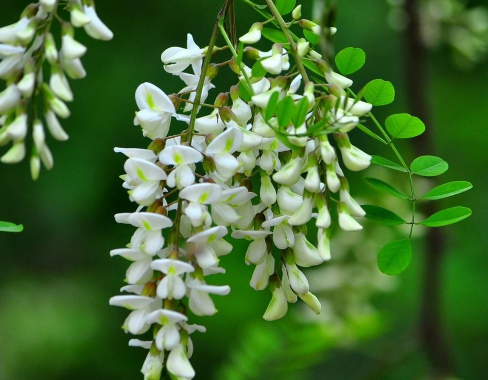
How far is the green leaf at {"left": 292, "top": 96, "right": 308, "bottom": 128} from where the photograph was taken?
64 centimetres

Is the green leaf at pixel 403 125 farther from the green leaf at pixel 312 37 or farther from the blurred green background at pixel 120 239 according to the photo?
the blurred green background at pixel 120 239

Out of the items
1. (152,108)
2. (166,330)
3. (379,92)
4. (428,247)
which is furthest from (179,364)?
(428,247)

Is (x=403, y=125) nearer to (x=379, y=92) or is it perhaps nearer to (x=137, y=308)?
(x=379, y=92)

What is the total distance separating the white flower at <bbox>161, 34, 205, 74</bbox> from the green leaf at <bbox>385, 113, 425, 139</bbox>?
0.68 ft

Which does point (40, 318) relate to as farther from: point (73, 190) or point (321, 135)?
point (321, 135)

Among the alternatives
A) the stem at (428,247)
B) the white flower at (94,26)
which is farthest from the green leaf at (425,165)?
the stem at (428,247)

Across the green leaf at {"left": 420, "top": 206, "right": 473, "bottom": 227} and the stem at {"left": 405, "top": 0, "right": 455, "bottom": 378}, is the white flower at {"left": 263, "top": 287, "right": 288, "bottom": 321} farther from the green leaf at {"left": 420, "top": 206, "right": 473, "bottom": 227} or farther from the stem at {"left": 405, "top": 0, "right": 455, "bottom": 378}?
the stem at {"left": 405, "top": 0, "right": 455, "bottom": 378}

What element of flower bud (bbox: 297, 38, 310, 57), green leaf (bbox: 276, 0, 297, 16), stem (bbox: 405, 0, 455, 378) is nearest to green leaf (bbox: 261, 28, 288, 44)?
green leaf (bbox: 276, 0, 297, 16)

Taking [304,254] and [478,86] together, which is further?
[478,86]

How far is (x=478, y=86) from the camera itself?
10.8 feet

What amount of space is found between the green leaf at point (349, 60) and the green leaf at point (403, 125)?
7 cm

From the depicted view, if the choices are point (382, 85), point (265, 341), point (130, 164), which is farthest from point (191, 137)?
point (265, 341)

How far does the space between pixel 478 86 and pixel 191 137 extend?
285 centimetres

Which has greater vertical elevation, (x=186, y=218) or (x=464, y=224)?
(x=186, y=218)
